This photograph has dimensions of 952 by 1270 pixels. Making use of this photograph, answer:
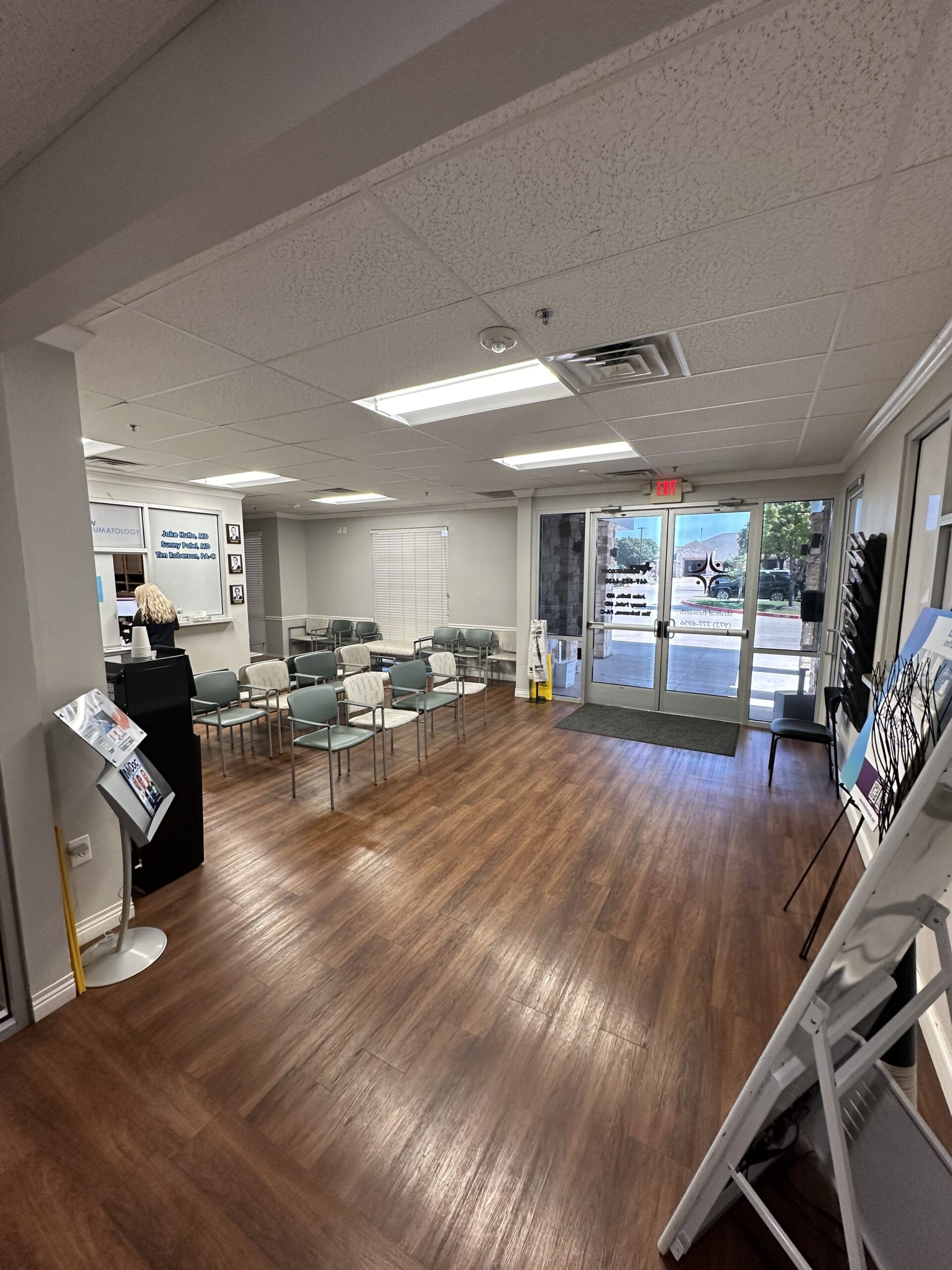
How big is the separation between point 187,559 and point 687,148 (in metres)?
6.56

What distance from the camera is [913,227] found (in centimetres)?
148

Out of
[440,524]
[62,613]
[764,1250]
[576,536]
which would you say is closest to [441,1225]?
[764,1250]

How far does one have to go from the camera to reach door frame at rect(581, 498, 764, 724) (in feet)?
17.9

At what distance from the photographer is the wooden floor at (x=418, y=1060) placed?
1340mm

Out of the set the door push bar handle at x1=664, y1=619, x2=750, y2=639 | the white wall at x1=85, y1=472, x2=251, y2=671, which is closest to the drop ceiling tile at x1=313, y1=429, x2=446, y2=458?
the white wall at x1=85, y1=472, x2=251, y2=671

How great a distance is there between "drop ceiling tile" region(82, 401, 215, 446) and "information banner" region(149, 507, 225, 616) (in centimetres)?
230

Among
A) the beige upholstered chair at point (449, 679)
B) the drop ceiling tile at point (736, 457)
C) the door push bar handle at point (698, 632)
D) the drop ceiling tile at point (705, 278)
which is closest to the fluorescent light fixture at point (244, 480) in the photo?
the beige upholstered chair at point (449, 679)

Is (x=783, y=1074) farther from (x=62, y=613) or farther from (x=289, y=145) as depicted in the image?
(x=62, y=613)

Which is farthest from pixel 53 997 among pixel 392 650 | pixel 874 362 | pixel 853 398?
pixel 392 650

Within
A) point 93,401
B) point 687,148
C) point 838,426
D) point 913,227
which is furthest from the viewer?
point 838,426

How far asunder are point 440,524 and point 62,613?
20.6 ft

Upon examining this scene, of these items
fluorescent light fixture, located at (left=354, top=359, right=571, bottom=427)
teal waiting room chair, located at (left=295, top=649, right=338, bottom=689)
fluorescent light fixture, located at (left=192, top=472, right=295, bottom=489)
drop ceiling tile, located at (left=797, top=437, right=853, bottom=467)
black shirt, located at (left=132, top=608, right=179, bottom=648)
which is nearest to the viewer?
fluorescent light fixture, located at (left=354, top=359, right=571, bottom=427)

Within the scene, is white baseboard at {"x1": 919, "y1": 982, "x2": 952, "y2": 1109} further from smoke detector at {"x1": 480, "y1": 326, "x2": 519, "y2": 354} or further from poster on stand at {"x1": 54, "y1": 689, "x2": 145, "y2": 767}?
poster on stand at {"x1": 54, "y1": 689, "x2": 145, "y2": 767}

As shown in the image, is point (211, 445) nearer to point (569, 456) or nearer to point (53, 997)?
point (569, 456)
